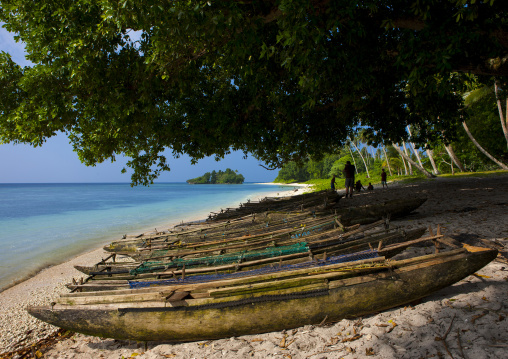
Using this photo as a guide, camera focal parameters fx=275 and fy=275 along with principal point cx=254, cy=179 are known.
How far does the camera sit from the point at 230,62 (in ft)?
27.8

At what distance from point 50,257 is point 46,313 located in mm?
9162

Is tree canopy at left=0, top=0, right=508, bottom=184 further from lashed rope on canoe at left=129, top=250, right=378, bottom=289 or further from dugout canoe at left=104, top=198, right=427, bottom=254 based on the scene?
lashed rope on canoe at left=129, top=250, right=378, bottom=289

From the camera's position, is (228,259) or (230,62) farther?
(230,62)

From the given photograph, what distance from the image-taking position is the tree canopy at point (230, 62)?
535 centimetres

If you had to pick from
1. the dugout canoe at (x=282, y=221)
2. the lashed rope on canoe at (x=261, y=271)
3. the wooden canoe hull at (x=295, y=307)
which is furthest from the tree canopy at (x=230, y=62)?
the wooden canoe hull at (x=295, y=307)

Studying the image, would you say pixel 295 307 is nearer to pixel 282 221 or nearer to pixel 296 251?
pixel 296 251

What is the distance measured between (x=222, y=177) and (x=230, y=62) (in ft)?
524

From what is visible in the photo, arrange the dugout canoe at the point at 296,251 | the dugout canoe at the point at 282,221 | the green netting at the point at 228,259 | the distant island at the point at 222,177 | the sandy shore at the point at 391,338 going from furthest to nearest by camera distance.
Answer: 1. the distant island at the point at 222,177
2. the dugout canoe at the point at 282,221
3. the green netting at the point at 228,259
4. the dugout canoe at the point at 296,251
5. the sandy shore at the point at 391,338

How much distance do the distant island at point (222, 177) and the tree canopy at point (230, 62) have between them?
154426 millimetres

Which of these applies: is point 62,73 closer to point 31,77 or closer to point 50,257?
point 31,77

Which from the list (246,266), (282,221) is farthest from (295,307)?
(282,221)

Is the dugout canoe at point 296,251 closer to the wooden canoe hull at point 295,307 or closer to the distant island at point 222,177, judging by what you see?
the wooden canoe hull at point 295,307

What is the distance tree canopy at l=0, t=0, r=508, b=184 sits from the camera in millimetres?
5348

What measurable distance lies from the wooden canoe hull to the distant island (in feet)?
531
